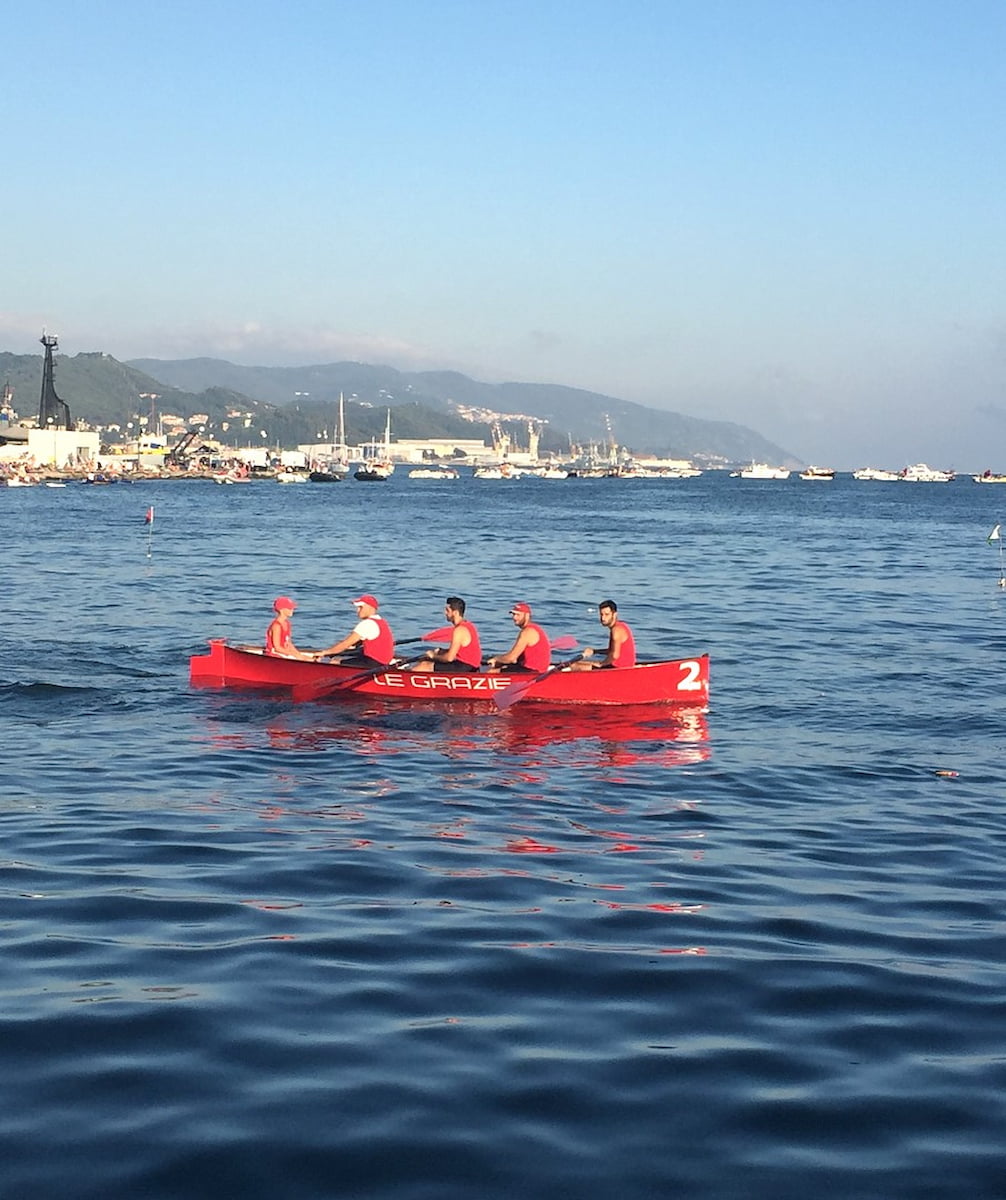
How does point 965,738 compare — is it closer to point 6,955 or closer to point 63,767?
point 63,767

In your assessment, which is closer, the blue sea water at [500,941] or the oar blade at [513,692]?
the blue sea water at [500,941]

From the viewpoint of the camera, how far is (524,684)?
2245 cm

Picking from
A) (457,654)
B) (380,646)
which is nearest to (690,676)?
(457,654)

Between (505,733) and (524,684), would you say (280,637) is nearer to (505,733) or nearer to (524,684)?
(524,684)

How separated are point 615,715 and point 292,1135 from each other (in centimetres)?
1507

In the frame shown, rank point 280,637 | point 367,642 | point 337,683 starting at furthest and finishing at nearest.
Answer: point 280,637, point 367,642, point 337,683

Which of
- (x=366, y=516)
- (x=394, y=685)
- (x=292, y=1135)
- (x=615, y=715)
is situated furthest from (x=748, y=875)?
(x=366, y=516)

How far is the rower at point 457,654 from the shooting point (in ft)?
76.0

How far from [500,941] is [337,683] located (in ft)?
41.5

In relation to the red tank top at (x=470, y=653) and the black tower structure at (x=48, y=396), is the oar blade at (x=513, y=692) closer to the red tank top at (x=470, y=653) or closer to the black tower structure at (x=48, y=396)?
the red tank top at (x=470, y=653)

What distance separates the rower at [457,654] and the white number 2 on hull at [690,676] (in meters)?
3.25

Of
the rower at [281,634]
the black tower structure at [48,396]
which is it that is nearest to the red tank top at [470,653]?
the rower at [281,634]

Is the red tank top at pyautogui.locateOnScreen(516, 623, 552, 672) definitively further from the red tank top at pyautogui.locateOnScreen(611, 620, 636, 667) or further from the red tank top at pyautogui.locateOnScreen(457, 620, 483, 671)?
the red tank top at pyautogui.locateOnScreen(611, 620, 636, 667)

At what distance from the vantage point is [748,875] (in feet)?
44.4
